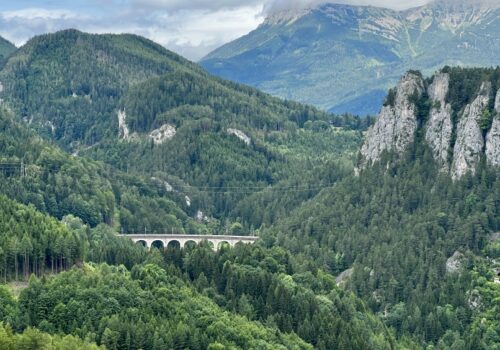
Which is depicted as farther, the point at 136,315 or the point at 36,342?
the point at 136,315

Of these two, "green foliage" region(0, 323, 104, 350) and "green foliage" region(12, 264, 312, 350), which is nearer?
"green foliage" region(0, 323, 104, 350)

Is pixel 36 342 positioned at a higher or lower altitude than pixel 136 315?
lower

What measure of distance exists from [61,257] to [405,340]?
5349 cm

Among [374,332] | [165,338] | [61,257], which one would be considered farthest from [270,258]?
[165,338]

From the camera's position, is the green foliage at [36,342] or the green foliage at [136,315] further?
the green foliage at [136,315]

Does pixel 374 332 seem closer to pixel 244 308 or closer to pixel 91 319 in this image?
pixel 244 308

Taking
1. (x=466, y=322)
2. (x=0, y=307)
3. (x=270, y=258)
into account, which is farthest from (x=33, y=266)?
(x=466, y=322)

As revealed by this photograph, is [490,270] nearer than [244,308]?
No

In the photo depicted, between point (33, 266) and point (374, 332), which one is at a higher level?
point (33, 266)

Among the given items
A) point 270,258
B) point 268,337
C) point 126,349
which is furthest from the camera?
point 270,258

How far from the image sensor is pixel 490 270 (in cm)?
19612

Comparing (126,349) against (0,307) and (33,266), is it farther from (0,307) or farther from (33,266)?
(33,266)

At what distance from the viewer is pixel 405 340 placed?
177 metres

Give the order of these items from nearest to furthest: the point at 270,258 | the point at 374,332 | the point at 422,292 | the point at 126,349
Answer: the point at 126,349 → the point at 374,332 → the point at 270,258 → the point at 422,292
